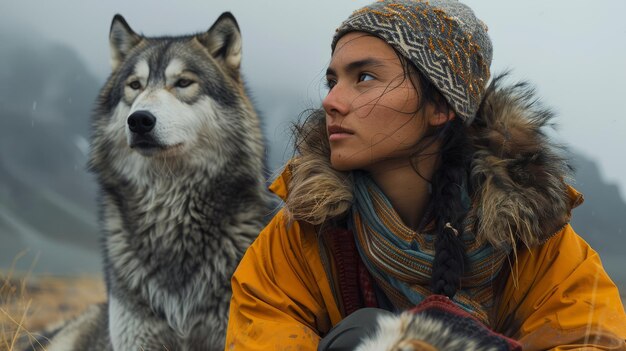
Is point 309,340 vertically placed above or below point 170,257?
above

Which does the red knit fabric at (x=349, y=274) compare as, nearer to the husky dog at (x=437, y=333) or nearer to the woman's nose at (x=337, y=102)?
the woman's nose at (x=337, y=102)

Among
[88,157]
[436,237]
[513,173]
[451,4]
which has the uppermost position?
[451,4]

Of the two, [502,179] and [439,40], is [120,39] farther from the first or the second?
[502,179]

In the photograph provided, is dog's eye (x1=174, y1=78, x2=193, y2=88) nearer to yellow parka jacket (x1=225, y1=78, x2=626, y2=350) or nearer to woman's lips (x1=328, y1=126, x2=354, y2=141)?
yellow parka jacket (x1=225, y1=78, x2=626, y2=350)

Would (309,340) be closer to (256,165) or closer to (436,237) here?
(436,237)

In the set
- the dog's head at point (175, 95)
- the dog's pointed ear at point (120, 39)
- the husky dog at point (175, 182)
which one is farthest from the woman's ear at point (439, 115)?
the dog's pointed ear at point (120, 39)

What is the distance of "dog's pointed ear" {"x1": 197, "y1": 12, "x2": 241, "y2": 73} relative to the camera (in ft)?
10.9

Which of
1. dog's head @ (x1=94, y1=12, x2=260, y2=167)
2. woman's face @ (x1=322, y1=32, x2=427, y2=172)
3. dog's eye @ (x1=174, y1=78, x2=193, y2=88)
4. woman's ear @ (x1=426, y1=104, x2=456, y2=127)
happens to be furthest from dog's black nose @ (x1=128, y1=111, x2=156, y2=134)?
woman's ear @ (x1=426, y1=104, x2=456, y2=127)

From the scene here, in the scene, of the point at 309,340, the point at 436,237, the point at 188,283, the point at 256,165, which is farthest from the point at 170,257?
the point at 436,237

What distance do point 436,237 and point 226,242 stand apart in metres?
1.29

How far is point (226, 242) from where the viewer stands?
10.2 feet

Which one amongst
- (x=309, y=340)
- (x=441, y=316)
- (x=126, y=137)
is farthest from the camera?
(x=126, y=137)

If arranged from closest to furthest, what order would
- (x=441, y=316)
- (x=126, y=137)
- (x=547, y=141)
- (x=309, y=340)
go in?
(x=441, y=316), (x=309, y=340), (x=547, y=141), (x=126, y=137)

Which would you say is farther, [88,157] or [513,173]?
[88,157]
